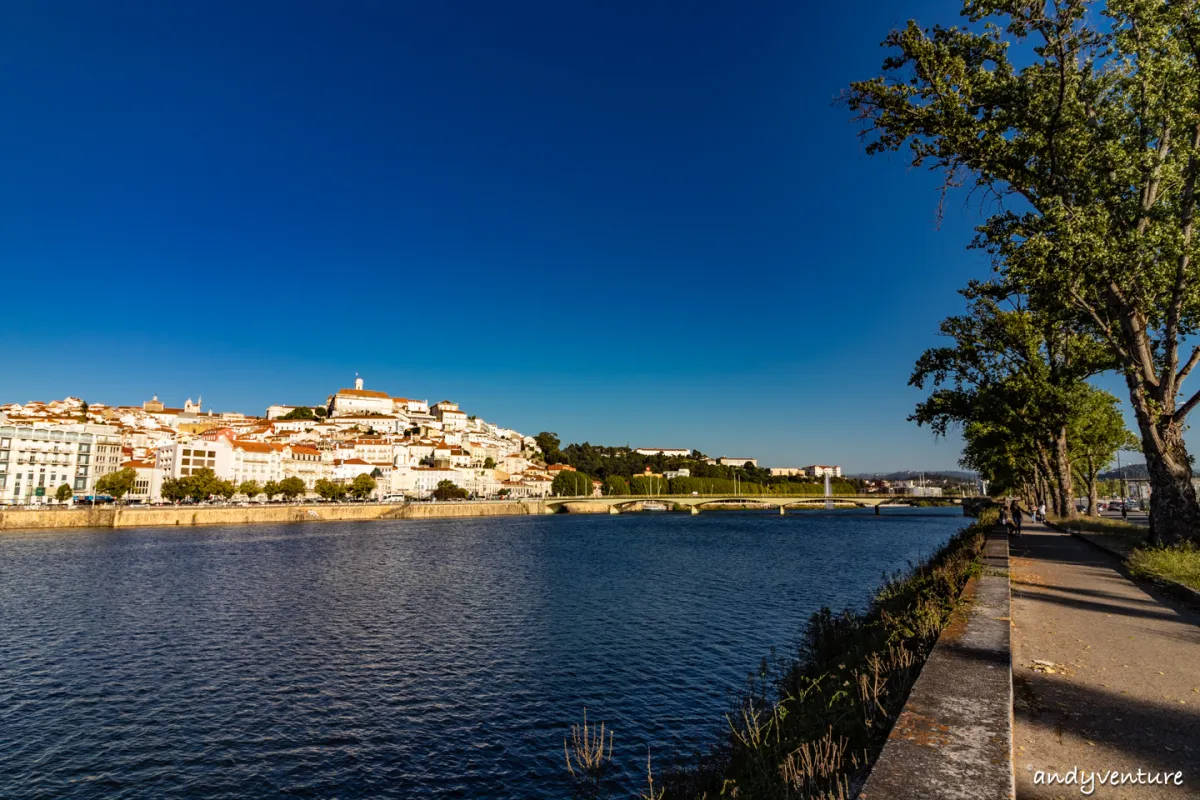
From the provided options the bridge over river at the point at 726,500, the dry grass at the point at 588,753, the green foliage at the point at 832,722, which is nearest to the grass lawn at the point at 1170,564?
the green foliage at the point at 832,722

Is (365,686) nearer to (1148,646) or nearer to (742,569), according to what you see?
(1148,646)

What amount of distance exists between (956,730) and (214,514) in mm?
109610

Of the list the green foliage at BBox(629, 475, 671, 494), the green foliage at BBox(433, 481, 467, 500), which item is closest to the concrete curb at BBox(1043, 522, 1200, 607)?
the green foliage at BBox(433, 481, 467, 500)

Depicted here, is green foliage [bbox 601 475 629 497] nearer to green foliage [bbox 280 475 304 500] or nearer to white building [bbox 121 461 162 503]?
green foliage [bbox 280 475 304 500]

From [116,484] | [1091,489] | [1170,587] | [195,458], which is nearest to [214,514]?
[116,484]

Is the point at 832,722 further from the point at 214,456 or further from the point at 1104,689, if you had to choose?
the point at 214,456

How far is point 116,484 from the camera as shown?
10319cm

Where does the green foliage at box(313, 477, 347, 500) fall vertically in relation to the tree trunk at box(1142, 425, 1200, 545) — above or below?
below

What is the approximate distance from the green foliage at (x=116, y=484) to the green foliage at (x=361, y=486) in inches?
1565

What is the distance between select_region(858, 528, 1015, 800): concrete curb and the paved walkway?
556 millimetres

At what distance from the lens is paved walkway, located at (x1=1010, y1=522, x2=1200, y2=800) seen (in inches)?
218

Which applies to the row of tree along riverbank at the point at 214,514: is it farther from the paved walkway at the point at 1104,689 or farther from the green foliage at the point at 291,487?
the paved walkway at the point at 1104,689

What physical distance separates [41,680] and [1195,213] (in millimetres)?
37731

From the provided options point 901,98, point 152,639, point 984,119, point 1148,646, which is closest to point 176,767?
point 152,639
